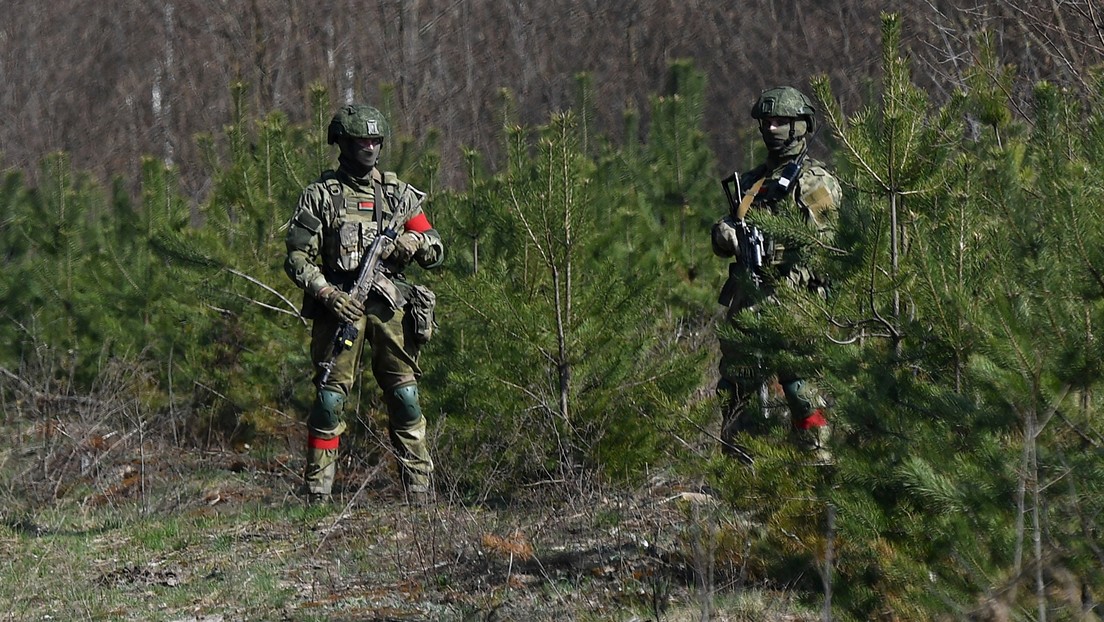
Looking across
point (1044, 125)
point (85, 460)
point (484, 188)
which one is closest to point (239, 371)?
point (85, 460)

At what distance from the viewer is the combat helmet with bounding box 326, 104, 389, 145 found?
708 centimetres

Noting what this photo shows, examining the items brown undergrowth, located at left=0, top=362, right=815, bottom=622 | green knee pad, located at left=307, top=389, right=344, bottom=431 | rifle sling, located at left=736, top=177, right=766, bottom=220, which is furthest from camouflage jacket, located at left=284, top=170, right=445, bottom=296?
rifle sling, located at left=736, top=177, right=766, bottom=220

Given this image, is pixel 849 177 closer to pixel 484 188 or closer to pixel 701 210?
pixel 484 188

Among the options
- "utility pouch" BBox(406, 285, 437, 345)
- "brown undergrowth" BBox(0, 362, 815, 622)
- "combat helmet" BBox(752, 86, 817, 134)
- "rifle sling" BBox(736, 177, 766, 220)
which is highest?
"combat helmet" BBox(752, 86, 817, 134)

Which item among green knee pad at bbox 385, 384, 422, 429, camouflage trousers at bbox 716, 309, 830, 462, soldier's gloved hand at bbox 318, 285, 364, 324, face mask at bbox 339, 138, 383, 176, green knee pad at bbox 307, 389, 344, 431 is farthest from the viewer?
green knee pad at bbox 385, 384, 422, 429

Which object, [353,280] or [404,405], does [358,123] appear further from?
[404,405]

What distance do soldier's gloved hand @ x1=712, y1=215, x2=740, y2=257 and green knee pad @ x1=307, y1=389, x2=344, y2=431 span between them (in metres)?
2.03

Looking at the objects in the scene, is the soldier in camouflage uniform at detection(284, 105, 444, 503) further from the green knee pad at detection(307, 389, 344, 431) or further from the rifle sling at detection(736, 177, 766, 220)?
the rifle sling at detection(736, 177, 766, 220)

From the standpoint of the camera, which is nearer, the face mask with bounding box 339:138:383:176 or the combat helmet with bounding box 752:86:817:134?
the combat helmet with bounding box 752:86:817:134

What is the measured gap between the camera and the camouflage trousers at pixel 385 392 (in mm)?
7285

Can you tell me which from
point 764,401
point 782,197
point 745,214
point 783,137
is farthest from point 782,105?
point 764,401

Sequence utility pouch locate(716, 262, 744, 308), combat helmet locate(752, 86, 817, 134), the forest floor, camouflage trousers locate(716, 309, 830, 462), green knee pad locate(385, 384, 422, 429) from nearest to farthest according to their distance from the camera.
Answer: camouflage trousers locate(716, 309, 830, 462) → the forest floor → combat helmet locate(752, 86, 817, 134) → utility pouch locate(716, 262, 744, 308) → green knee pad locate(385, 384, 422, 429)

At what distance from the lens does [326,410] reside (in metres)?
7.29

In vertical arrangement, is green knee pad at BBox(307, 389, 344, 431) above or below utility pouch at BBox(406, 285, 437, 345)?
below
